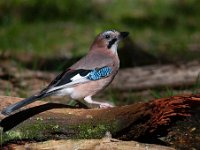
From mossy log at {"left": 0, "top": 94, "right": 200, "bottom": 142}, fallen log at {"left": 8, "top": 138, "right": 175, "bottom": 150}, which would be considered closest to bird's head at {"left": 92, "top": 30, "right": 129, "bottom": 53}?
mossy log at {"left": 0, "top": 94, "right": 200, "bottom": 142}

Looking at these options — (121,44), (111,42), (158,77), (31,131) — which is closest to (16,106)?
(31,131)

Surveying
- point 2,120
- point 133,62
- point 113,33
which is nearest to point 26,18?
point 133,62

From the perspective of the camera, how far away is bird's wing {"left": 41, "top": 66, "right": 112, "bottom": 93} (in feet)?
18.1

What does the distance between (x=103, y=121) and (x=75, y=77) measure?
3.84 ft

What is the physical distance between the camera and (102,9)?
13.2 meters

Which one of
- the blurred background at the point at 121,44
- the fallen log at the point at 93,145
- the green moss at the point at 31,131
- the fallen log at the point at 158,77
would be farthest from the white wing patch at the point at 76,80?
the fallen log at the point at 158,77

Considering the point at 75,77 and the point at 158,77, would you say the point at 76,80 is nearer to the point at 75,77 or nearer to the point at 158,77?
the point at 75,77

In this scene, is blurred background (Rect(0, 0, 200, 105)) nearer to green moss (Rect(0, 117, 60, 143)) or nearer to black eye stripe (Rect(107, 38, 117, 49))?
black eye stripe (Rect(107, 38, 117, 49))

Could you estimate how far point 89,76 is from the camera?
5898 mm

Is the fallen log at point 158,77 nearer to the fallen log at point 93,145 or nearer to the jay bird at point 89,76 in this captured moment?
the jay bird at point 89,76

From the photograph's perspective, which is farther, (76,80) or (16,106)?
(76,80)

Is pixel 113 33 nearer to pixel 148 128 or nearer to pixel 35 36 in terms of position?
pixel 148 128

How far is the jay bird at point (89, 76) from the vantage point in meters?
5.60

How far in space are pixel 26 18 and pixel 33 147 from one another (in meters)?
7.97
